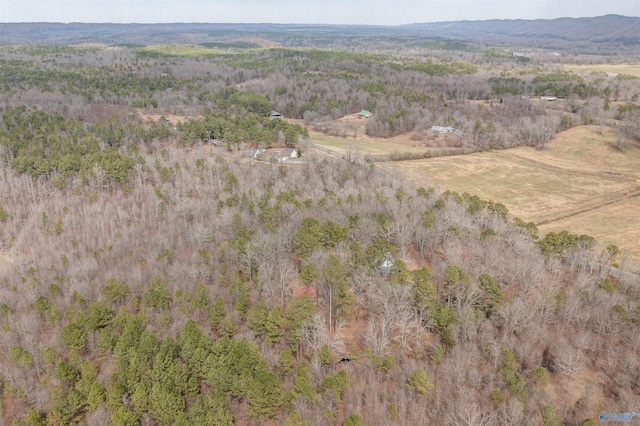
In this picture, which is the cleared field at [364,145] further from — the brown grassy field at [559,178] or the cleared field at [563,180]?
the cleared field at [563,180]

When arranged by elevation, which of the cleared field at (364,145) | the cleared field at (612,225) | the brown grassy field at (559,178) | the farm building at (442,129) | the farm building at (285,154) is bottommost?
the cleared field at (612,225)

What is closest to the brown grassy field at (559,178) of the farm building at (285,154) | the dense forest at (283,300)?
the farm building at (285,154)

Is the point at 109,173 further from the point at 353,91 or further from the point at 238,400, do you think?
the point at 353,91

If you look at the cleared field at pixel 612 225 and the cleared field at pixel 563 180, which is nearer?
the cleared field at pixel 612 225

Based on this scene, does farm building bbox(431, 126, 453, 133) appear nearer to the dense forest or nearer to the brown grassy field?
the brown grassy field

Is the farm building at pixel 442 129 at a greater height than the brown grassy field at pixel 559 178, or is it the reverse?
the farm building at pixel 442 129

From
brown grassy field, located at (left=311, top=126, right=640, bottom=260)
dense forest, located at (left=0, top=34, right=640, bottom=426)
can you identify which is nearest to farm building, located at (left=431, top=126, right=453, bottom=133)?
brown grassy field, located at (left=311, top=126, right=640, bottom=260)

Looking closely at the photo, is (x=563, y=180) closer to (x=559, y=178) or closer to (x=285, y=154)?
(x=559, y=178)

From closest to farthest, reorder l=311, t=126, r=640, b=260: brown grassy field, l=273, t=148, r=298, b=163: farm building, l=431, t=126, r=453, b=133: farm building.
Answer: l=311, t=126, r=640, b=260: brown grassy field → l=273, t=148, r=298, b=163: farm building → l=431, t=126, r=453, b=133: farm building

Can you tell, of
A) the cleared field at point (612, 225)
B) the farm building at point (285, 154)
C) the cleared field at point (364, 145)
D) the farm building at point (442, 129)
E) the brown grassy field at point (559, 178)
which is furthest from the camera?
the farm building at point (442, 129)
